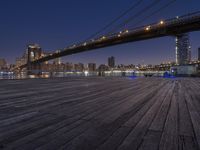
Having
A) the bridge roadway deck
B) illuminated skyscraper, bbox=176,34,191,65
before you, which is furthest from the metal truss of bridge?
the bridge roadway deck

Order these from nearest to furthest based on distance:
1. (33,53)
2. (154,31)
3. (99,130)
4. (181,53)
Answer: (99,130) → (154,31) → (33,53) → (181,53)

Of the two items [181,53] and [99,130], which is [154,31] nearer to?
[99,130]

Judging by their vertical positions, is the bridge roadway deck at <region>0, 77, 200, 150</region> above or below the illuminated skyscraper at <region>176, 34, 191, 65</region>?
below

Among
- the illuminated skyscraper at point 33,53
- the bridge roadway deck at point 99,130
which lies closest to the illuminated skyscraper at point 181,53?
the illuminated skyscraper at point 33,53

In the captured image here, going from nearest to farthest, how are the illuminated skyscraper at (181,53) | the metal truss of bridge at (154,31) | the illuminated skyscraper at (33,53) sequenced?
the metal truss of bridge at (154,31) → the illuminated skyscraper at (33,53) → the illuminated skyscraper at (181,53)

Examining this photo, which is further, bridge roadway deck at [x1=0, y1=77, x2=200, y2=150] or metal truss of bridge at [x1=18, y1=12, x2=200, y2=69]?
metal truss of bridge at [x1=18, y1=12, x2=200, y2=69]

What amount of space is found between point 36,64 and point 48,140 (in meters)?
55.6

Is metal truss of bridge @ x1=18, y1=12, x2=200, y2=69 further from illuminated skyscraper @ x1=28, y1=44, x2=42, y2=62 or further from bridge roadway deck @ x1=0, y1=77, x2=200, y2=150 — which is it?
bridge roadway deck @ x1=0, y1=77, x2=200, y2=150

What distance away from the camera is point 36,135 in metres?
2.24

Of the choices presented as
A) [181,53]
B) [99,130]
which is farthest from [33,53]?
[99,130]

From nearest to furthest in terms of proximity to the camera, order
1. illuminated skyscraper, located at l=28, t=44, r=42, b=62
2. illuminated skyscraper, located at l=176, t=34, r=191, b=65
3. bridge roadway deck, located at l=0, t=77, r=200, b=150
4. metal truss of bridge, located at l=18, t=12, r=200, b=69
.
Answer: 1. bridge roadway deck, located at l=0, t=77, r=200, b=150
2. metal truss of bridge, located at l=18, t=12, r=200, b=69
3. illuminated skyscraper, located at l=28, t=44, r=42, b=62
4. illuminated skyscraper, located at l=176, t=34, r=191, b=65

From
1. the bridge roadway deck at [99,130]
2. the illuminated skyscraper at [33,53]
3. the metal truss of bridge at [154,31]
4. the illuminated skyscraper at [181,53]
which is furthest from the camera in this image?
the illuminated skyscraper at [181,53]

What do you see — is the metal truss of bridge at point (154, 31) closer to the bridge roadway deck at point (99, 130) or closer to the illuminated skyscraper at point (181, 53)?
the illuminated skyscraper at point (181, 53)

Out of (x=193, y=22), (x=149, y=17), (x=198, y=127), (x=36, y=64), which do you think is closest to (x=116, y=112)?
(x=198, y=127)
